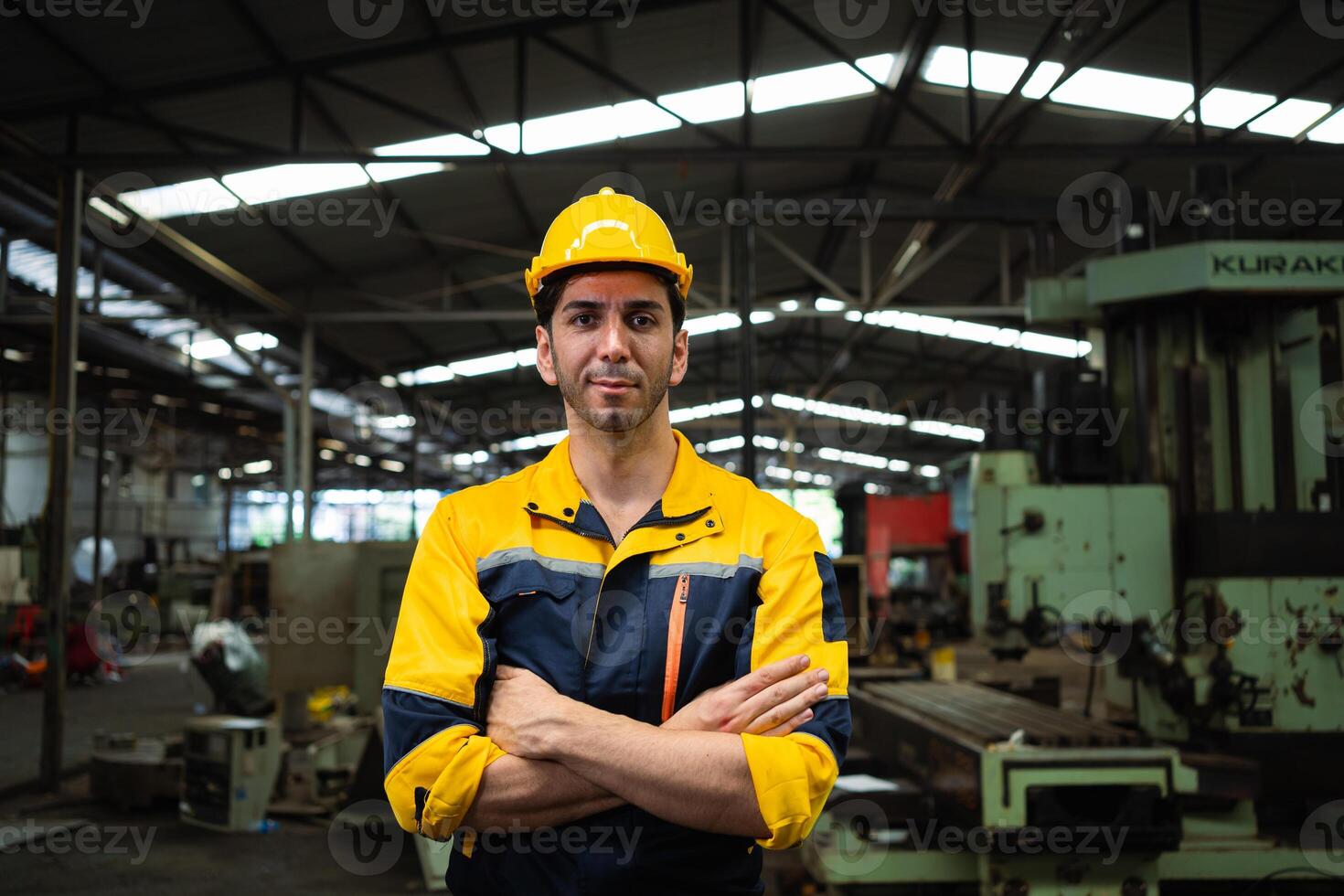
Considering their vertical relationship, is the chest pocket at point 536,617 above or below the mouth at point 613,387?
below

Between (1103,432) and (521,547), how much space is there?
133 inches

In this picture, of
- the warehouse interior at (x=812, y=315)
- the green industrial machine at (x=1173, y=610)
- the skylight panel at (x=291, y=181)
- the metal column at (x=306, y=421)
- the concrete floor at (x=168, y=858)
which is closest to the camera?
the green industrial machine at (x=1173, y=610)

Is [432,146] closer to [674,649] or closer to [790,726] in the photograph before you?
[674,649]

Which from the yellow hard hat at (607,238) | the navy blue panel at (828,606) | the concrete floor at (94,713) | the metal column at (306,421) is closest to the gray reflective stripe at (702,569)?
the navy blue panel at (828,606)

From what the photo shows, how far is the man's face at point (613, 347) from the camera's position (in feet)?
4.89

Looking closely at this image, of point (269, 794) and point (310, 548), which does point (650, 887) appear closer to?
point (310, 548)

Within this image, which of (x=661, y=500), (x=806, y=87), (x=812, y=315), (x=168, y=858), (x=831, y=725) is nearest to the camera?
(x=831, y=725)

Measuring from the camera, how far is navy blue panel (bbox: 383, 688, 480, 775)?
137 centimetres

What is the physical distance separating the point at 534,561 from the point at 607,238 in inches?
19.8

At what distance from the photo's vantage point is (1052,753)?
11.1 feet

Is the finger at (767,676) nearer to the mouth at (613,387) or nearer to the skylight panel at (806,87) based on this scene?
the mouth at (613,387)

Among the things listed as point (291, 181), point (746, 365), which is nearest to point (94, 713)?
point (291, 181)

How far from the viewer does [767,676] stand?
4.66 feet

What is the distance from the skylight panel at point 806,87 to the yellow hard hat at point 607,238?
23.6 ft
